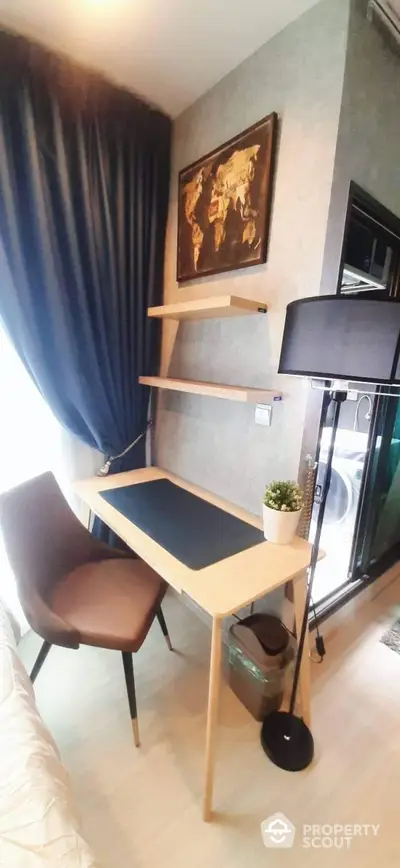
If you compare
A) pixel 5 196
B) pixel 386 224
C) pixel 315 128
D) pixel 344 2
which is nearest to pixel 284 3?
pixel 344 2

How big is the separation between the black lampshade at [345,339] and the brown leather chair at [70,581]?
1.06 meters

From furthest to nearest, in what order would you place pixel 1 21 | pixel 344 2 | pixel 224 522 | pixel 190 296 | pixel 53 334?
pixel 190 296 < pixel 53 334 < pixel 224 522 < pixel 1 21 < pixel 344 2

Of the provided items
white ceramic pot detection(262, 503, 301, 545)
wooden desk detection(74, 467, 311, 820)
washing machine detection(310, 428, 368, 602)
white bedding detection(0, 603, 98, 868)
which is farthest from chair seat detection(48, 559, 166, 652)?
washing machine detection(310, 428, 368, 602)

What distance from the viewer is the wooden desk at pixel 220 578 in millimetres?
983

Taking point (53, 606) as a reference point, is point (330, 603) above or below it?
below

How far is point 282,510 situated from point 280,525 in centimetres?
6

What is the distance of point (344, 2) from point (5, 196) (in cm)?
134

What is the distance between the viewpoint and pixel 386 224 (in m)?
1.55

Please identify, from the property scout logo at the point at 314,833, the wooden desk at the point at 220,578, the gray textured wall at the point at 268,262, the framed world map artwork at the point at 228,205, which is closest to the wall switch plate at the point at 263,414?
the gray textured wall at the point at 268,262

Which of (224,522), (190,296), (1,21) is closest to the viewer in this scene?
(1,21)

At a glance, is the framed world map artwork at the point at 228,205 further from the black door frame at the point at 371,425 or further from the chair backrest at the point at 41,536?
the chair backrest at the point at 41,536

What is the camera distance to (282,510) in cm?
123

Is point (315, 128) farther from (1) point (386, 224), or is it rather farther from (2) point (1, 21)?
(2) point (1, 21)

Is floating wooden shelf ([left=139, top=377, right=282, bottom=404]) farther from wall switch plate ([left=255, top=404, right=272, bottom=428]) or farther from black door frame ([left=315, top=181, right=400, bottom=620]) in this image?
black door frame ([left=315, top=181, right=400, bottom=620])
